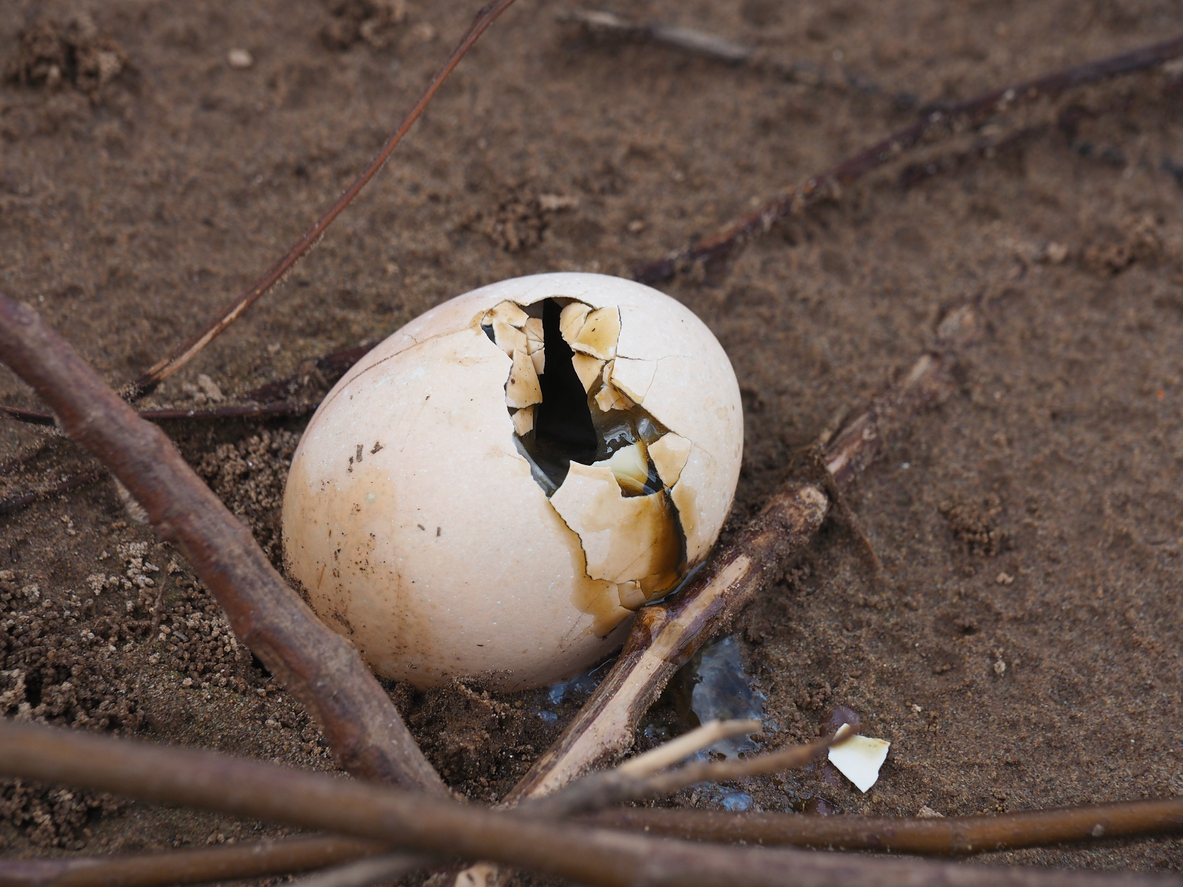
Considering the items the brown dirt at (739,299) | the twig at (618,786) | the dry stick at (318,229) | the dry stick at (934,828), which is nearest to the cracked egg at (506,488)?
the brown dirt at (739,299)

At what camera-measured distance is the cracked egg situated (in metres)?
1.68

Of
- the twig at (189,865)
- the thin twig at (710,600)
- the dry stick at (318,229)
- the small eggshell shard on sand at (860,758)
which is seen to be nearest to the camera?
the twig at (189,865)

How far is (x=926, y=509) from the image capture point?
2432 millimetres

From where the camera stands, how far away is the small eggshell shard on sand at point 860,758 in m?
1.93

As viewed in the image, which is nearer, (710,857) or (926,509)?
(710,857)

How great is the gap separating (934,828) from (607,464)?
94 cm

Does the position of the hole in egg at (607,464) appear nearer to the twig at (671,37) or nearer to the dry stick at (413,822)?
the dry stick at (413,822)

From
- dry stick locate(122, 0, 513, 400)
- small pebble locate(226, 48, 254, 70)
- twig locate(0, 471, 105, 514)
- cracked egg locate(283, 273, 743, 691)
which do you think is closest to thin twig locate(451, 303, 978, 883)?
cracked egg locate(283, 273, 743, 691)

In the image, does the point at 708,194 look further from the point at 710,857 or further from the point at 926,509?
the point at 710,857

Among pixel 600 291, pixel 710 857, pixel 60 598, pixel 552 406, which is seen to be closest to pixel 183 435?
pixel 60 598

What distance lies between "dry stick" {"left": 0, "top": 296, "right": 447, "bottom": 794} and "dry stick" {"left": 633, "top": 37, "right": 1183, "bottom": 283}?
1.69 m

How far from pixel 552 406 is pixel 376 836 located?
1.32m

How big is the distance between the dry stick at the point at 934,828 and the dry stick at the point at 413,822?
478 millimetres

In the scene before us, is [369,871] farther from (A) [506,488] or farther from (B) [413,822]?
(A) [506,488]
